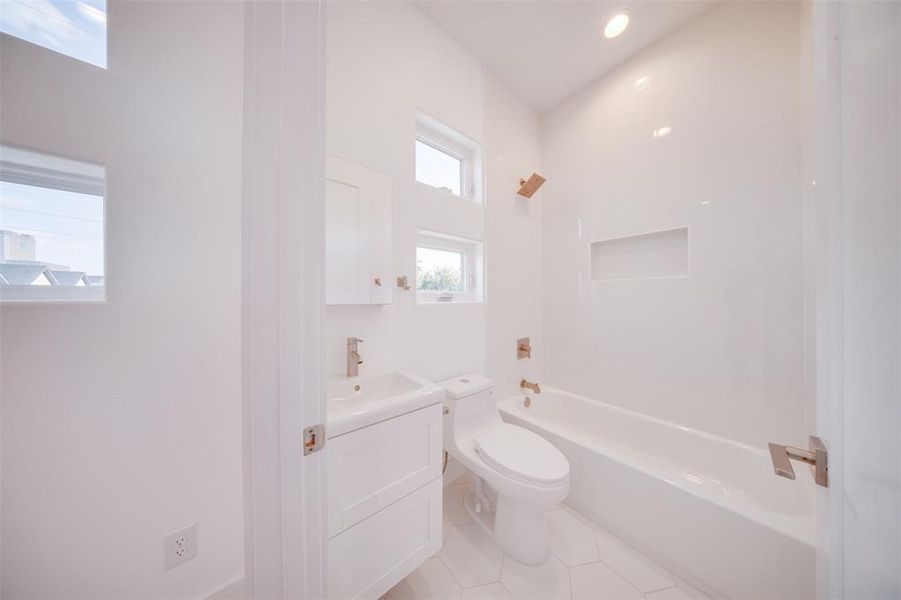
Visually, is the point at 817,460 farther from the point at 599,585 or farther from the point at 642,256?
the point at 642,256

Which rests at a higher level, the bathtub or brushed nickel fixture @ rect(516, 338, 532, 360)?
brushed nickel fixture @ rect(516, 338, 532, 360)

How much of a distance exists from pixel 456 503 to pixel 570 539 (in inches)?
24.1

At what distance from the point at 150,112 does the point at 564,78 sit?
2328mm

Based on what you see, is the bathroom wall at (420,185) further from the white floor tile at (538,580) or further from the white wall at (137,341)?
the white floor tile at (538,580)

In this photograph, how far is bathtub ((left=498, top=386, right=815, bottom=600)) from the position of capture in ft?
3.27

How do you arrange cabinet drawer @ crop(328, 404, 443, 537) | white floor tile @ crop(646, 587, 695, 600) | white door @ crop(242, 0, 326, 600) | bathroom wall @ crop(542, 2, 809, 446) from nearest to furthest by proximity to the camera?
white door @ crop(242, 0, 326, 600) → cabinet drawer @ crop(328, 404, 443, 537) → white floor tile @ crop(646, 587, 695, 600) → bathroom wall @ crop(542, 2, 809, 446)

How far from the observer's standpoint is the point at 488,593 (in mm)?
1127

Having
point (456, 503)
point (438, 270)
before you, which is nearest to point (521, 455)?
point (456, 503)

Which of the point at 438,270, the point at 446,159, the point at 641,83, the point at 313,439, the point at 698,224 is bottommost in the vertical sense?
the point at 313,439

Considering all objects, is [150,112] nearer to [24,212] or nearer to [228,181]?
[228,181]

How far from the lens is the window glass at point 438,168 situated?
1.77 m

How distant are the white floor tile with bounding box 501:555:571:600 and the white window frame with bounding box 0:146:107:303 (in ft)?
5.86

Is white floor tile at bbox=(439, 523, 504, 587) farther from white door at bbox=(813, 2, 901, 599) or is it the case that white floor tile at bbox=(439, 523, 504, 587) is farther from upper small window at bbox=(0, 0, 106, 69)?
upper small window at bbox=(0, 0, 106, 69)

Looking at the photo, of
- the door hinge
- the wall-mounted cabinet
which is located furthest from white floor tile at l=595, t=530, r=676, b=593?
the wall-mounted cabinet
